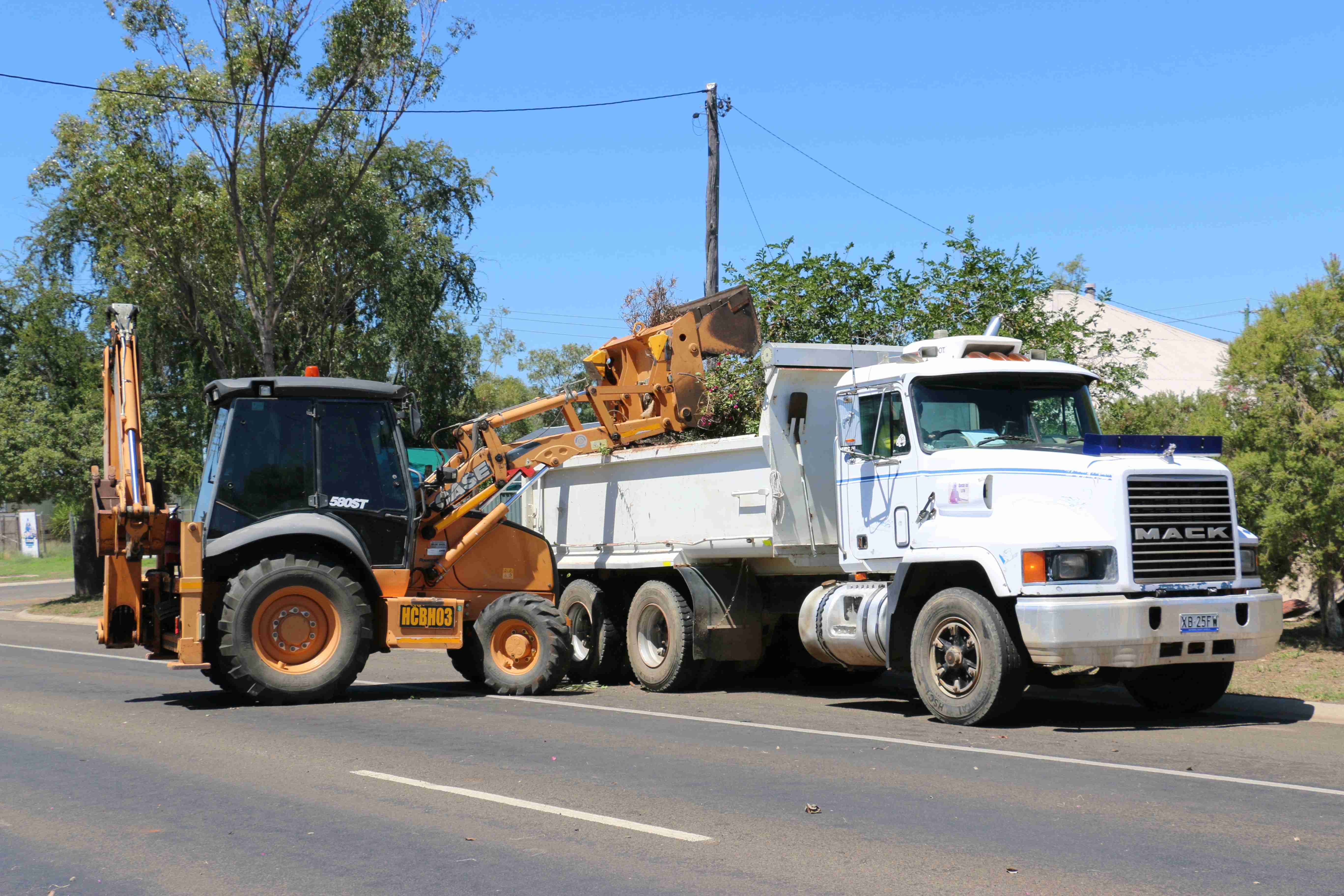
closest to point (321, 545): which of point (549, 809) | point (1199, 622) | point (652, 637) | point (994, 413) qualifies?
point (652, 637)

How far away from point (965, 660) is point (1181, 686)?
217cm

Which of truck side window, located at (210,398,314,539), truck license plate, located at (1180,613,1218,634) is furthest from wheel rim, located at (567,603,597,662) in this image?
truck license plate, located at (1180,613,1218,634)

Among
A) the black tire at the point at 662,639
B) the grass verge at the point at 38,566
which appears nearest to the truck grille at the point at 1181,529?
the black tire at the point at 662,639

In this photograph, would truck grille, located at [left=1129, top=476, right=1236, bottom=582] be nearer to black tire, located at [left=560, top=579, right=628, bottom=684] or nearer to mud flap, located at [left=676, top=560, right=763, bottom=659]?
mud flap, located at [left=676, top=560, right=763, bottom=659]

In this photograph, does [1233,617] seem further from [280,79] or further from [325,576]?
[280,79]

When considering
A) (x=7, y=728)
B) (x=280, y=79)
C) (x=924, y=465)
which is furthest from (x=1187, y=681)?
(x=280, y=79)

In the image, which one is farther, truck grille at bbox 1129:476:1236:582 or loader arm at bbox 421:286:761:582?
loader arm at bbox 421:286:761:582

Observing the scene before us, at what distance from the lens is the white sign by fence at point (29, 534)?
2312 inches

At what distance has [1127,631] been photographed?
9.94 m

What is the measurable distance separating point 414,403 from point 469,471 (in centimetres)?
144

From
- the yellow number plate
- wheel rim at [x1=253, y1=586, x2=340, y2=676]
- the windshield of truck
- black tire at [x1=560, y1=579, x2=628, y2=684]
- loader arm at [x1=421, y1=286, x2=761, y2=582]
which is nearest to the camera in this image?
the windshield of truck

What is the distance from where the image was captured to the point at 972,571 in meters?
11.1

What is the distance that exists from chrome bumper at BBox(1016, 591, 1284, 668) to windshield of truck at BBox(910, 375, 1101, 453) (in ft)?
5.45

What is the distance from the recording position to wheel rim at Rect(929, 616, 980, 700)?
1074 cm
